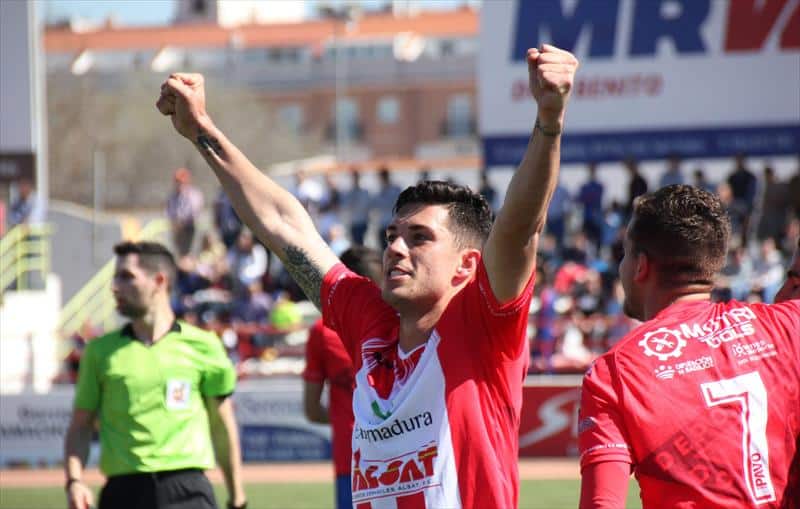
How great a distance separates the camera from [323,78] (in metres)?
76.8

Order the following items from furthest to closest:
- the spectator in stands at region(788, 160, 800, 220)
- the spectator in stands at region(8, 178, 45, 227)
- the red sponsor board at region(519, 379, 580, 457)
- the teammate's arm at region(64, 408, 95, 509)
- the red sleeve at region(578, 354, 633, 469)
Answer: the spectator in stands at region(8, 178, 45, 227) < the spectator in stands at region(788, 160, 800, 220) < the red sponsor board at region(519, 379, 580, 457) < the teammate's arm at region(64, 408, 95, 509) < the red sleeve at region(578, 354, 633, 469)

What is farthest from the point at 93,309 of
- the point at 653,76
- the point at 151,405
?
the point at 151,405

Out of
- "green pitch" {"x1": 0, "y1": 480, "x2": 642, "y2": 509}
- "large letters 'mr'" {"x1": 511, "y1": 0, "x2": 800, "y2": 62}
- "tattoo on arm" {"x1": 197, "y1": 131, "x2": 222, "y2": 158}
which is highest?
"large letters 'mr'" {"x1": 511, "y1": 0, "x2": 800, "y2": 62}

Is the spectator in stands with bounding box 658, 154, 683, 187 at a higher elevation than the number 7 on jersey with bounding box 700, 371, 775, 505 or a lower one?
lower

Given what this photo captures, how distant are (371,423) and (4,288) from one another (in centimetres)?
2088

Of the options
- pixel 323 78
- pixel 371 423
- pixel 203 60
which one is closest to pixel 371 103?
pixel 323 78

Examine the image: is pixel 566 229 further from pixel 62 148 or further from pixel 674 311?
pixel 62 148

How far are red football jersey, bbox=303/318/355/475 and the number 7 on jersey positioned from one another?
3.73 m

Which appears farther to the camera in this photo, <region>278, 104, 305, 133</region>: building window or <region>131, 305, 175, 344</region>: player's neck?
<region>278, 104, 305, 133</region>: building window

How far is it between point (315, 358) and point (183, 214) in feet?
56.3

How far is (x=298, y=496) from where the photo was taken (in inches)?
570

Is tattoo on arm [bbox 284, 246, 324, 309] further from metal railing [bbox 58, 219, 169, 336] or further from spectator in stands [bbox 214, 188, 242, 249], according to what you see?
metal railing [bbox 58, 219, 169, 336]

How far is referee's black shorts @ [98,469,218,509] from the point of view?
6633mm

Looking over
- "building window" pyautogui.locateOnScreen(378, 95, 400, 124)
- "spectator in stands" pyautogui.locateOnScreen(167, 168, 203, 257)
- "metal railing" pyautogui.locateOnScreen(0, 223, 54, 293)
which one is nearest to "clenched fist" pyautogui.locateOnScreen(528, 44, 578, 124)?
"metal railing" pyautogui.locateOnScreen(0, 223, 54, 293)
